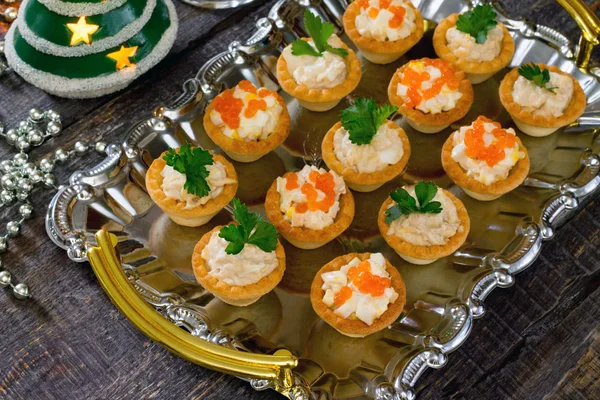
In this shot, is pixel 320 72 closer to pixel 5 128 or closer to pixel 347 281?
pixel 347 281

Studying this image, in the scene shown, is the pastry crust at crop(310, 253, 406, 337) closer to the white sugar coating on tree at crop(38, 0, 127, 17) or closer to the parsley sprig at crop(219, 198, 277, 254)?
the parsley sprig at crop(219, 198, 277, 254)

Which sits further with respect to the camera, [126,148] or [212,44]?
[212,44]

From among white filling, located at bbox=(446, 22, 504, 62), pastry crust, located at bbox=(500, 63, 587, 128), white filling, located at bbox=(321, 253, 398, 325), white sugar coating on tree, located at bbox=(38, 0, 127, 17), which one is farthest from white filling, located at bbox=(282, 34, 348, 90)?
white filling, located at bbox=(321, 253, 398, 325)

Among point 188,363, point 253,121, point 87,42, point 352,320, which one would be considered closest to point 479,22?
point 253,121

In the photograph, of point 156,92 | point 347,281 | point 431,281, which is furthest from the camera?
point 156,92

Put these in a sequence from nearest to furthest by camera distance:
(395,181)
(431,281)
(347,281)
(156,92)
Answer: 1. (347,281)
2. (431,281)
3. (395,181)
4. (156,92)

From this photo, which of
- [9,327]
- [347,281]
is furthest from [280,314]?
[9,327]
